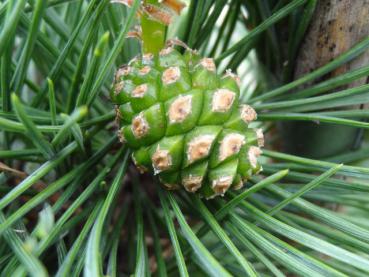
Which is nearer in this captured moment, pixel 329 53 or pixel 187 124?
pixel 187 124

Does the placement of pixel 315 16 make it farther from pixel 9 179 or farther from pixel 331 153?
pixel 9 179

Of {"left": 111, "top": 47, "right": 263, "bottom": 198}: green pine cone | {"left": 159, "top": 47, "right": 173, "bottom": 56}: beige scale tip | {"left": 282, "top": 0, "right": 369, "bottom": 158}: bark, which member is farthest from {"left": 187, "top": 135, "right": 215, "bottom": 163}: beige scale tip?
{"left": 282, "top": 0, "right": 369, "bottom": 158}: bark

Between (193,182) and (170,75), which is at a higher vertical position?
(170,75)

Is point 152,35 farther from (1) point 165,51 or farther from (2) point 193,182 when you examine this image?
(2) point 193,182

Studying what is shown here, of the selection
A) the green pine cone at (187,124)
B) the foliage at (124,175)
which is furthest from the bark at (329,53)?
the green pine cone at (187,124)

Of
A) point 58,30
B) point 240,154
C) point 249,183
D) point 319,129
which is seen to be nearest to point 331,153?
point 319,129

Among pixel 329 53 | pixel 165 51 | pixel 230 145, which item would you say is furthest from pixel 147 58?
pixel 329 53

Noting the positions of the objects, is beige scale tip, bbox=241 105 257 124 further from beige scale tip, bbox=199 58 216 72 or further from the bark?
the bark
